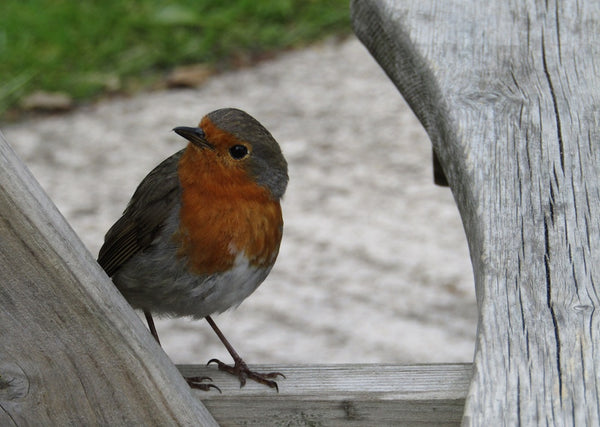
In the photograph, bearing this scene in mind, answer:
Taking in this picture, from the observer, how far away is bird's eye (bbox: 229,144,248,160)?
236 cm

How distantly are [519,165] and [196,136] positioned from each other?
83 centimetres

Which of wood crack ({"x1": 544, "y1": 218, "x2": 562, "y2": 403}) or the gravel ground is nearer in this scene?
wood crack ({"x1": 544, "y1": 218, "x2": 562, "y2": 403})

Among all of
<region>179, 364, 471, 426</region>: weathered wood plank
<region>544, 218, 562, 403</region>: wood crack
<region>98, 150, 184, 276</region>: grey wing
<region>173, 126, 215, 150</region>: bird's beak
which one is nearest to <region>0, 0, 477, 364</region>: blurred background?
<region>98, 150, 184, 276</region>: grey wing

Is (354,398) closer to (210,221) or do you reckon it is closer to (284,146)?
(210,221)

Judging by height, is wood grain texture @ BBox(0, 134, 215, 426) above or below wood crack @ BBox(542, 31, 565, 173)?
below

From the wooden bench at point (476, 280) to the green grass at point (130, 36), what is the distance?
15.3 ft

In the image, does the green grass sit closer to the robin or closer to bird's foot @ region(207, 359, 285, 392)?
the robin

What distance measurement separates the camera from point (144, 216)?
240 centimetres

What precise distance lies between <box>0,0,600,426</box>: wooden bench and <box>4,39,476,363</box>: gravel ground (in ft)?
7.83

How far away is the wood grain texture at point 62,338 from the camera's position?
127cm

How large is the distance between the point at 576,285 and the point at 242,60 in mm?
5786

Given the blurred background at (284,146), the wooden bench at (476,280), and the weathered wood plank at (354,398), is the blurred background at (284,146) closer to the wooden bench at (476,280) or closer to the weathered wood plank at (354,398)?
the wooden bench at (476,280)

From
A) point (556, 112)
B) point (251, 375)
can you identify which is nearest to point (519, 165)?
point (556, 112)

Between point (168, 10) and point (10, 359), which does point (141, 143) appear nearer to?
point (168, 10)
